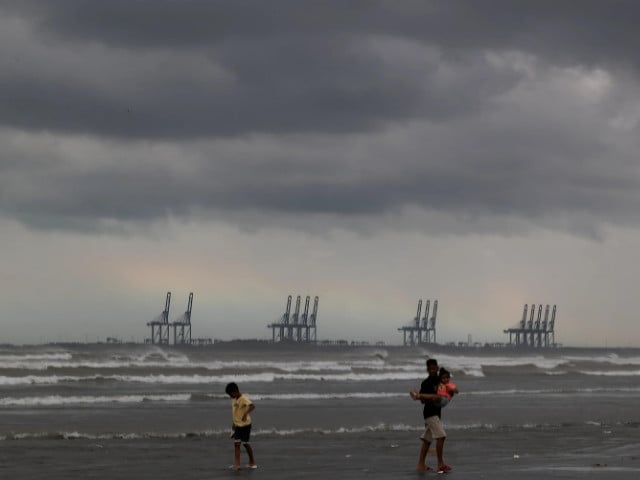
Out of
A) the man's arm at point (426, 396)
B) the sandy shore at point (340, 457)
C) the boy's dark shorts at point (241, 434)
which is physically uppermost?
the man's arm at point (426, 396)

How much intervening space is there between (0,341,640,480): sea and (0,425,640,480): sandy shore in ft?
0.08

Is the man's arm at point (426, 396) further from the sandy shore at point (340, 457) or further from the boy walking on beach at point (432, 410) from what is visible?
the sandy shore at point (340, 457)

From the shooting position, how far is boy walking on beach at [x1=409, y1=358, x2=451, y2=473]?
15727 millimetres

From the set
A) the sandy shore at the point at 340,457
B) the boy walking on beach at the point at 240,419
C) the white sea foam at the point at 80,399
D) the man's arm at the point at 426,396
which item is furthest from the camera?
the white sea foam at the point at 80,399

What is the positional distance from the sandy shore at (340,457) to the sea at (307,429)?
2 centimetres

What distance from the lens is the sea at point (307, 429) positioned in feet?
56.1

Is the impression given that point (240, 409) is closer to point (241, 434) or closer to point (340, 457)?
point (241, 434)

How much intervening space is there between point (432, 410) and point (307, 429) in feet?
31.7

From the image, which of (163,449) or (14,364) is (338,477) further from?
(14,364)

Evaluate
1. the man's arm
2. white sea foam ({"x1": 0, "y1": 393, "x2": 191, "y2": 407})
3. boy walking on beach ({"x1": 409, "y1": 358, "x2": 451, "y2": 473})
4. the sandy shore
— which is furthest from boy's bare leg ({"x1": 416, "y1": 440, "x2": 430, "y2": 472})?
white sea foam ({"x1": 0, "y1": 393, "x2": 191, "y2": 407})

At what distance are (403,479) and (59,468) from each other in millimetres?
5509

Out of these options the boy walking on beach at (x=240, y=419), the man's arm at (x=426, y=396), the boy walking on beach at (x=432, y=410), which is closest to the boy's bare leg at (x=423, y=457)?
the boy walking on beach at (x=432, y=410)

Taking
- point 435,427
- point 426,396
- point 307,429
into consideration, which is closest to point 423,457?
point 435,427

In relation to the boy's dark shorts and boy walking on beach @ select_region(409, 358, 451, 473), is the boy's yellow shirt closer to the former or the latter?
the boy's dark shorts
